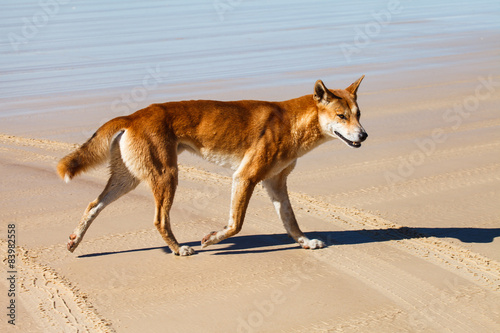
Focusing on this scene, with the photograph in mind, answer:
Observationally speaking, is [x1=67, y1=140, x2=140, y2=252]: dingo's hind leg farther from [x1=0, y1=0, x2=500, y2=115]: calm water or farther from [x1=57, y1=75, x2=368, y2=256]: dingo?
[x1=0, y1=0, x2=500, y2=115]: calm water

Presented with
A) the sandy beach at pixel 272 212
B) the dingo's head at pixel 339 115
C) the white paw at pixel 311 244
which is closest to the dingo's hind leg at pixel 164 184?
the sandy beach at pixel 272 212

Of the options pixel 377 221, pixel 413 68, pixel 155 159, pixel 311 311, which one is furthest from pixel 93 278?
pixel 413 68

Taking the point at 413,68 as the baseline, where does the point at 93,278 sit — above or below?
→ below

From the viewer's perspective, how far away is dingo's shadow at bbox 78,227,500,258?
7195mm

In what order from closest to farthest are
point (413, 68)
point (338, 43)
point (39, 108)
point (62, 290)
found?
point (62, 290)
point (39, 108)
point (413, 68)
point (338, 43)

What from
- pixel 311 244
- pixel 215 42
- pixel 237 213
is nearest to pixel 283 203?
pixel 311 244

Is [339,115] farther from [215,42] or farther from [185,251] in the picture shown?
[215,42]

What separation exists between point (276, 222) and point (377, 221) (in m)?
1.13

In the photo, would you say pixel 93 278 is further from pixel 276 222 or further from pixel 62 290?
pixel 276 222

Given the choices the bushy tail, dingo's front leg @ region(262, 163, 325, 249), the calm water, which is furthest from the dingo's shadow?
the calm water

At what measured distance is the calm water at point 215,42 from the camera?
657 inches

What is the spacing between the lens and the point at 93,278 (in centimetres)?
641

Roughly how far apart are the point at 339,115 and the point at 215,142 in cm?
125

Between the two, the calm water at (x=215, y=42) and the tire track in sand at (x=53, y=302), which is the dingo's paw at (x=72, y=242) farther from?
the calm water at (x=215, y=42)
